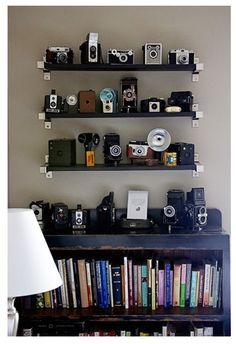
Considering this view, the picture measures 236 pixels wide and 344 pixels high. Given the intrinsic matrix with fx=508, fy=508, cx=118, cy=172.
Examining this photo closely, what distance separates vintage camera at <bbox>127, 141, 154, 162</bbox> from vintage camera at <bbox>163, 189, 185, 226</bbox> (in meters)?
0.28

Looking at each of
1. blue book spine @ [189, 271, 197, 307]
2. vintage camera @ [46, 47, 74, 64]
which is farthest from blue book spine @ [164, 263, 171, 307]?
vintage camera @ [46, 47, 74, 64]

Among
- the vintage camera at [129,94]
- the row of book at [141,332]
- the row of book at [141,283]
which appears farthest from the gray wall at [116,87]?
the row of book at [141,332]

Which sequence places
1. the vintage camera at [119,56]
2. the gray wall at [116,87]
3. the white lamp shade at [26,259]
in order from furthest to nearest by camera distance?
the gray wall at [116,87], the vintage camera at [119,56], the white lamp shade at [26,259]

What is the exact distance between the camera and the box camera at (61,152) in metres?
3.22

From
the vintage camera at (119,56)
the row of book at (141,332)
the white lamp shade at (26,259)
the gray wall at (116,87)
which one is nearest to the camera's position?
the white lamp shade at (26,259)

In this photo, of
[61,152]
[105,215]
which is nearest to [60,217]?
[105,215]

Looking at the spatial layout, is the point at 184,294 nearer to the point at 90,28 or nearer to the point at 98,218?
the point at 98,218

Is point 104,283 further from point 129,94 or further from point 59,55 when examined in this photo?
point 59,55

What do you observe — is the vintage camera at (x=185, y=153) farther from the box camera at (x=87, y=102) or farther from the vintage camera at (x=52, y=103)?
the vintage camera at (x=52, y=103)

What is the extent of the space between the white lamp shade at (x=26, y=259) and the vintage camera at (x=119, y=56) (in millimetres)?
1823

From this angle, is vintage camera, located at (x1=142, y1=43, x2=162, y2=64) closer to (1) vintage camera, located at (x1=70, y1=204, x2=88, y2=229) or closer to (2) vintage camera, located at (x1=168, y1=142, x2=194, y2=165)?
(2) vintage camera, located at (x1=168, y1=142, x2=194, y2=165)

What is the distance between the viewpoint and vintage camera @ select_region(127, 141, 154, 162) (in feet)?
10.7

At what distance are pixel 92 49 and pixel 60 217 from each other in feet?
3.51
